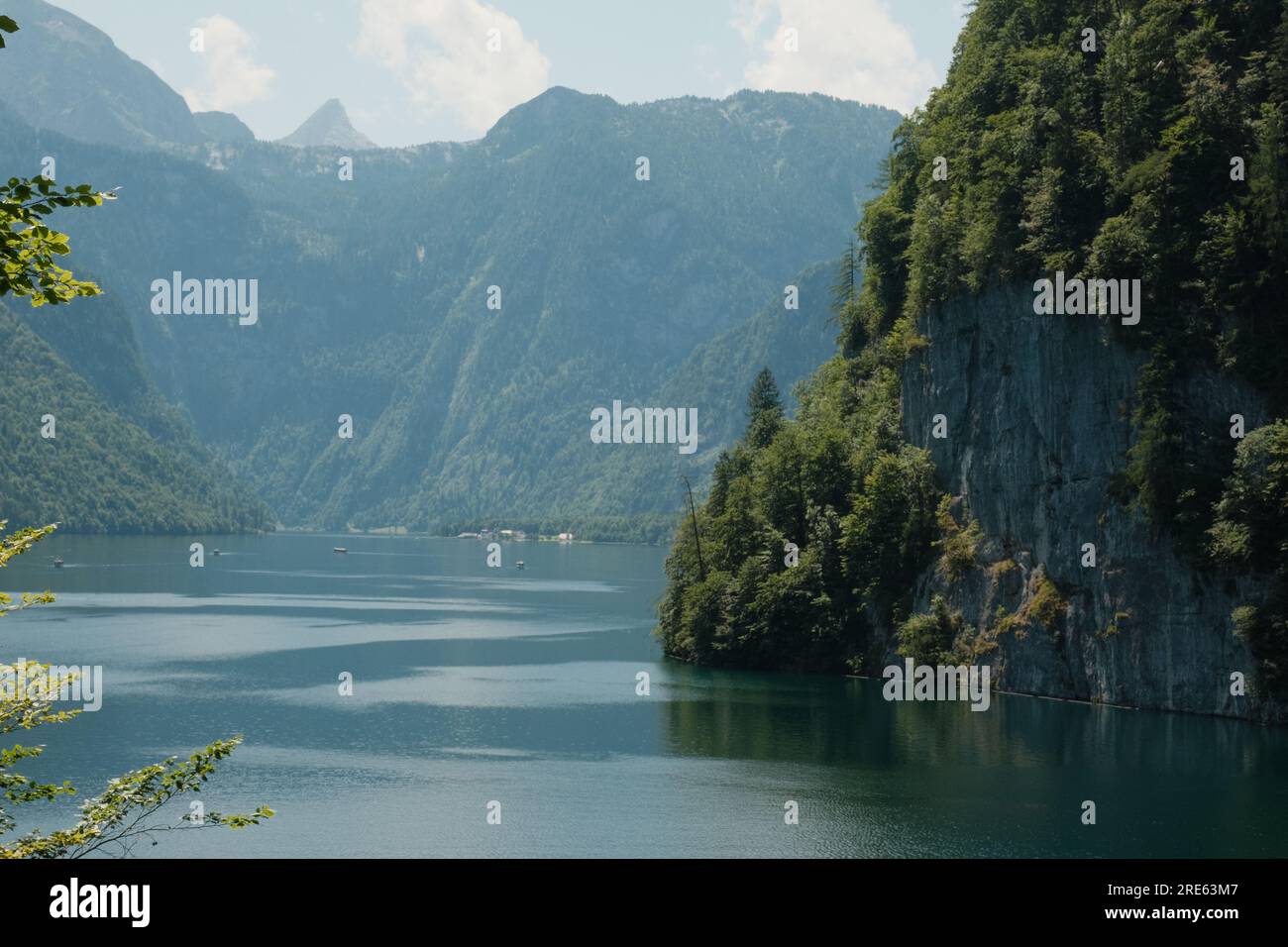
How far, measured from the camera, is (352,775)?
59969mm

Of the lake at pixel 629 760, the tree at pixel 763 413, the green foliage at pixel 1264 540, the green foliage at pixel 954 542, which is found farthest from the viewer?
the tree at pixel 763 413

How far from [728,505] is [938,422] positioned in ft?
60.7

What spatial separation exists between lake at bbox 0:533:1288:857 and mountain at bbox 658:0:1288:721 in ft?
12.4

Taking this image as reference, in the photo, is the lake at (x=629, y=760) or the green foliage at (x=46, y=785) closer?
the green foliage at (x=46, y=785)

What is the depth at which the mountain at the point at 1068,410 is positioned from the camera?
67500mm

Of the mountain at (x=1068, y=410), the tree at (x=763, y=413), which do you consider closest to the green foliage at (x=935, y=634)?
the mountain at (x=1068, y=410)

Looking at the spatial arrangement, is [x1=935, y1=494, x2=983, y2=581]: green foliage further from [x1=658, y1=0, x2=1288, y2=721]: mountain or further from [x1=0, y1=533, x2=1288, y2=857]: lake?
[x1=0, y1=533, x2=1288, y2=857]: lake

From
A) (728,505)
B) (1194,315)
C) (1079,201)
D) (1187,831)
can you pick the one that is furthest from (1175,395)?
(728,505)

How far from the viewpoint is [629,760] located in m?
63.5

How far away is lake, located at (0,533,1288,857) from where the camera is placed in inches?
1912

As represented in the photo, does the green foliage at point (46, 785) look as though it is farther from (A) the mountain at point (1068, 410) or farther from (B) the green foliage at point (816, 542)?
(B) the green foliage at point (816, 542)

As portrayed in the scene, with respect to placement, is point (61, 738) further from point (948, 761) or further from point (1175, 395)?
point (1175, 395)

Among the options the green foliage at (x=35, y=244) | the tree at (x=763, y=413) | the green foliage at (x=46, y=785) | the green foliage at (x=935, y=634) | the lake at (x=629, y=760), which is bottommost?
the lake at (x=629, y=760)

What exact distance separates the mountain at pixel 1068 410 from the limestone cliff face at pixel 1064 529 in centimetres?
13
